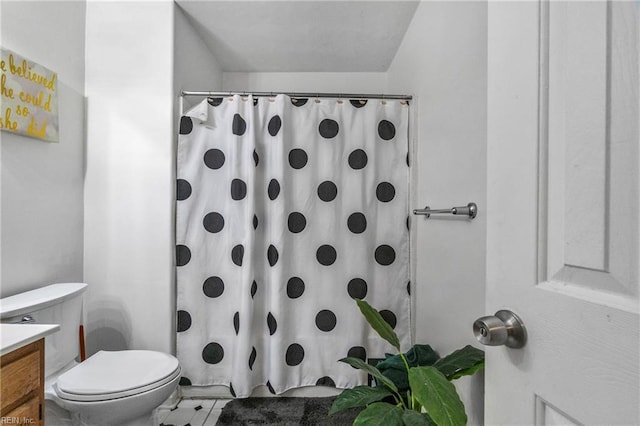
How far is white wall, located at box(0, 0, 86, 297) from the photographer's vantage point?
4.83ft

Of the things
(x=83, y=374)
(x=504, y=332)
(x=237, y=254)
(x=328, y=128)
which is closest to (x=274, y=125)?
(x=328, y=128)

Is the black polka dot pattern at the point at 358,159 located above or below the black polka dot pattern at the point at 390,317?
above

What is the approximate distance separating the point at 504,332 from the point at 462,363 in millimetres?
639

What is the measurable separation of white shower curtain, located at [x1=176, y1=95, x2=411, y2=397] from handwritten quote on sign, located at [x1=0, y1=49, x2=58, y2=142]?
0.60 m

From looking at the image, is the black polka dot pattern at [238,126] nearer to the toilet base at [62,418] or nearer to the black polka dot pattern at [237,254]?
the black polka dot pattern at [237,254]

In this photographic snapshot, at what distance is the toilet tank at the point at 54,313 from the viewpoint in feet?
4.31

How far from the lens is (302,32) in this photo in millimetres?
2334

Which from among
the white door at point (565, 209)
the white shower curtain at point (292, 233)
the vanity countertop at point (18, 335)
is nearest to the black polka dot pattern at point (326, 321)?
the white shower curtain at point (292, 233)

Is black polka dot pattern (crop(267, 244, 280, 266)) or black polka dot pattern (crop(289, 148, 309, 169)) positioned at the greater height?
black polka dot pattern (crop(289, 148, 309, 169))

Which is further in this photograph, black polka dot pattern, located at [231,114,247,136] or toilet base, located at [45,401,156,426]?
black polka dot pattern, located at [231,114,247,136]

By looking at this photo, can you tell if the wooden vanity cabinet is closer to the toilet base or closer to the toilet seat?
the toilet seat

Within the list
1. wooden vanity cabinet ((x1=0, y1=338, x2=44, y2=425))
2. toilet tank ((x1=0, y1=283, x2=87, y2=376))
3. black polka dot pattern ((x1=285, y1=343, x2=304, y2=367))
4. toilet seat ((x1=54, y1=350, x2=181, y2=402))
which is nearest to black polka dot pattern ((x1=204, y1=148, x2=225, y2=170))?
toilet tank ((x1=0, y1=283, x2=87, y2=376))

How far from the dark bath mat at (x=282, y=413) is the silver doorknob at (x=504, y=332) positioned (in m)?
1.53

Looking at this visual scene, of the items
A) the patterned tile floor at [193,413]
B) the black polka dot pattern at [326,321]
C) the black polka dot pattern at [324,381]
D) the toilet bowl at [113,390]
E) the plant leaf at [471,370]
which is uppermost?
the plant leaf at [471,370]
